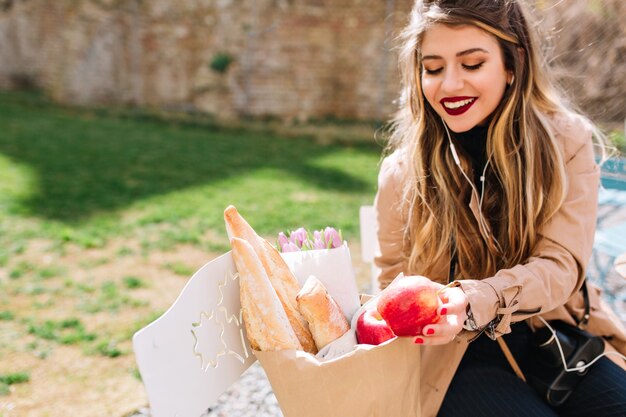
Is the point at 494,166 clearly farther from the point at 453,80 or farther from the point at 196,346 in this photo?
the point at 196,346

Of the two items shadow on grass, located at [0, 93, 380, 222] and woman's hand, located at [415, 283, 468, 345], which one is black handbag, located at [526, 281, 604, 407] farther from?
shadow on grass, located at [0, 93, 380, 222]

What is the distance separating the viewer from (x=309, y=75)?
461 inches

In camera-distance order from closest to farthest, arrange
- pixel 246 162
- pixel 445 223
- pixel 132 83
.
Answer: pixel 445 223 < pixel 246 162 < pixel 132 83

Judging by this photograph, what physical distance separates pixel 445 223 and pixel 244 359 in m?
0.81

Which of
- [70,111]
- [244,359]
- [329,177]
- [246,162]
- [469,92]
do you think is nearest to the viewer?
[244,359]

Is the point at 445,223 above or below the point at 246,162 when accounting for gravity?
above


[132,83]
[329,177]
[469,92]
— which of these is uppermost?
[469,92]

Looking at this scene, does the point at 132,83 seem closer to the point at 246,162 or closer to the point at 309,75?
the point at 309,75

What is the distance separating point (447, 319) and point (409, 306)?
5.2 inches

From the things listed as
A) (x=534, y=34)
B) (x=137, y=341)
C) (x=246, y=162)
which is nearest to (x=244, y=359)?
(x=137, y=341)

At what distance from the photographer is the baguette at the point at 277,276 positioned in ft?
4.44

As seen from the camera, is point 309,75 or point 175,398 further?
point 309,75

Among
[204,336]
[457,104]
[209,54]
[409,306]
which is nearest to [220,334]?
[204,336]

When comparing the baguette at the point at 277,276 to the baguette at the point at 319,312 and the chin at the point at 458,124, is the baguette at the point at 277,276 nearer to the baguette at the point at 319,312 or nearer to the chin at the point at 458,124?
the baguette at the point at 319,312
